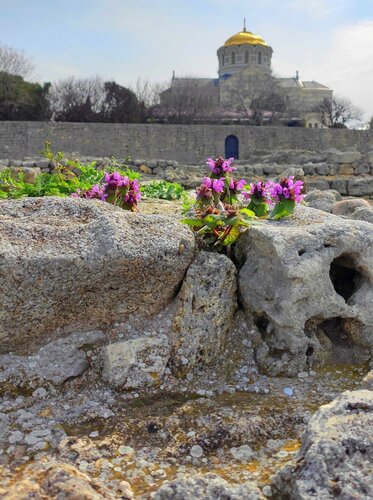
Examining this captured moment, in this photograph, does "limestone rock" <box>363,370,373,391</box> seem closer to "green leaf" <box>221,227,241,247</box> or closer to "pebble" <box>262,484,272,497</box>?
"pebble" <box>262,484,272,497</box>

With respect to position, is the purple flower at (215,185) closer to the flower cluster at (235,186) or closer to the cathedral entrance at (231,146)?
the flower cluster at (235,186)

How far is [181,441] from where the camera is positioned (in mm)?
2186

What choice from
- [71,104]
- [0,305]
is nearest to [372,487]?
[0,305]

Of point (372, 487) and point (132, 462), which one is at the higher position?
point (372, 487)

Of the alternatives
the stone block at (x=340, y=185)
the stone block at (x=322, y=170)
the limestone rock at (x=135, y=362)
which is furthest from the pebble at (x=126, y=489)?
the stone block at (x=322, y=170)

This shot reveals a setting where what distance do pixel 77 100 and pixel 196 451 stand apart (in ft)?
134

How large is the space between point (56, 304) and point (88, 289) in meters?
0.16

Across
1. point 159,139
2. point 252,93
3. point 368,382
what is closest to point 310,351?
point 368,382

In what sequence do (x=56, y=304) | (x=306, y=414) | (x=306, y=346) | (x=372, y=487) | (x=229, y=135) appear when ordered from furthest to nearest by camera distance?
(x=229, y=135), (x=306, y=346), (x=56, y=304), (x=306, y=414), (x=372, y=487)

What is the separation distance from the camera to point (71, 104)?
4038 centimetres

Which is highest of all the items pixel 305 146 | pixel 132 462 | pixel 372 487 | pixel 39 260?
pixel 305 146

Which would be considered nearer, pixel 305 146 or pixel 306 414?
pixel 306 414

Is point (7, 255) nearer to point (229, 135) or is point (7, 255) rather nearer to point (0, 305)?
point (0, 305)

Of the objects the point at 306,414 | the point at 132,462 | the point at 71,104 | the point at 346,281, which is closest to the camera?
the point at 132,462
